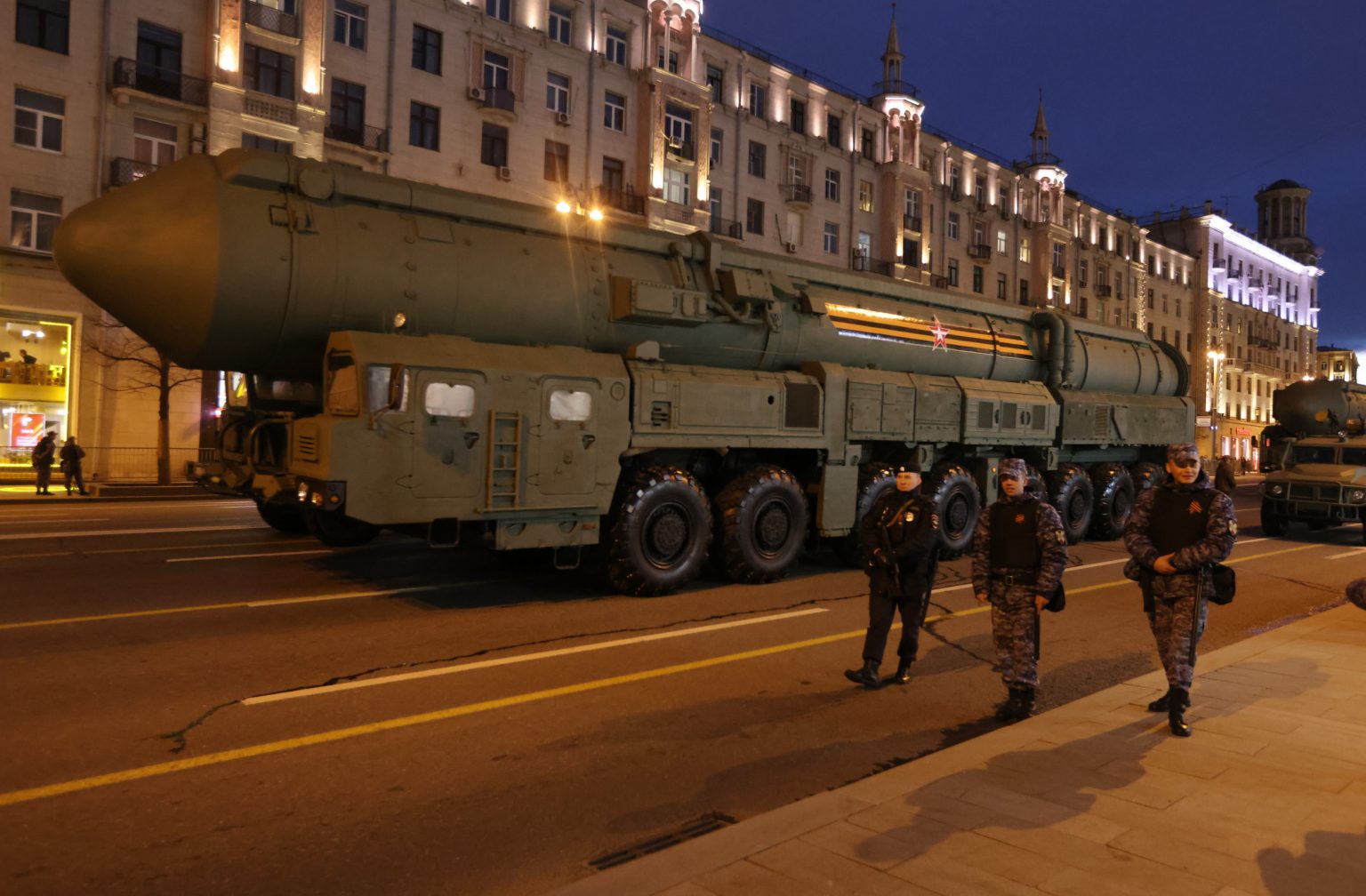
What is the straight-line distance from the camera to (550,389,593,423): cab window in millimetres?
8992

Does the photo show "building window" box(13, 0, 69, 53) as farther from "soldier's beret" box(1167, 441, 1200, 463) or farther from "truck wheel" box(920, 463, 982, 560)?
"soldier's beret" box(1167, 441, 1200, 463)

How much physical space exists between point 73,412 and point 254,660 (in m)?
22.8

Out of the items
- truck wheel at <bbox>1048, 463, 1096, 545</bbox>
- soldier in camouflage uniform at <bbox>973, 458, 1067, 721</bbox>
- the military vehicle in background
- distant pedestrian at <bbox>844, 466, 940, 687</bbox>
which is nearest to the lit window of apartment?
truck wheel at <bbox>1048, 463, 1096, 545</bbox>

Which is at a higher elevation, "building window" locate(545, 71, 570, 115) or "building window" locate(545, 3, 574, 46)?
"building window" locate(545, 3, 574, 46)

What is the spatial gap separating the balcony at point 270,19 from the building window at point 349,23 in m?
1.35

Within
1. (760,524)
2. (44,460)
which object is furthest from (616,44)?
(760,524)

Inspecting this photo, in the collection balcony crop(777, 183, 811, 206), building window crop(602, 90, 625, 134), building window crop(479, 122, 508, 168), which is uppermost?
building window crop(602, 90, 625, 134)

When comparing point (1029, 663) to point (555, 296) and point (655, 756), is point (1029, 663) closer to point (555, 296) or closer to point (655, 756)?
point (655, 756)

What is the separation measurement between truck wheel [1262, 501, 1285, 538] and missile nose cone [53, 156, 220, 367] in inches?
763

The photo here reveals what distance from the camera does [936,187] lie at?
49500mm

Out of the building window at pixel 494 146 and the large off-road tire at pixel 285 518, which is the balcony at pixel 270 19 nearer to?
the building window at pixel 494 146

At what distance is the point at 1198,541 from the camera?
5.66 m

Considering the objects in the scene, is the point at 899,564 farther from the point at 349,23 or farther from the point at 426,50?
the point at 426,50

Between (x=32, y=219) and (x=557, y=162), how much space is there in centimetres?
1611
